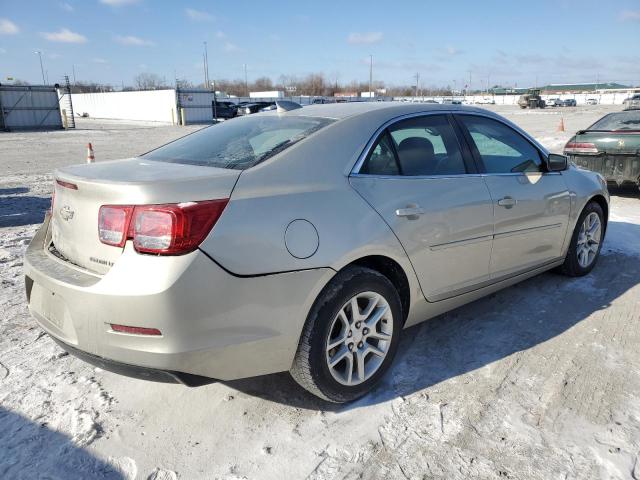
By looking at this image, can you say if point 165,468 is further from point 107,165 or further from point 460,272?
point 460,272

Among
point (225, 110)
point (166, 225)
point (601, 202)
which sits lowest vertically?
point (225, 110)

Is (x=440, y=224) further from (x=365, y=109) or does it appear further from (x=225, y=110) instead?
(x=225, y=110)

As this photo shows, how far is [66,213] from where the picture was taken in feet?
8.81

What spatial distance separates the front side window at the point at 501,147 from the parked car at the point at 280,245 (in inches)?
1.6

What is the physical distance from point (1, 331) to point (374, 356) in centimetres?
267

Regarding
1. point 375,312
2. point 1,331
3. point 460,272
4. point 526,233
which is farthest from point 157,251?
point 526,233

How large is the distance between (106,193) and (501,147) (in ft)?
9.74

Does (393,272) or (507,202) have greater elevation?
(507,202)

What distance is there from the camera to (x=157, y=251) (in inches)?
88.6

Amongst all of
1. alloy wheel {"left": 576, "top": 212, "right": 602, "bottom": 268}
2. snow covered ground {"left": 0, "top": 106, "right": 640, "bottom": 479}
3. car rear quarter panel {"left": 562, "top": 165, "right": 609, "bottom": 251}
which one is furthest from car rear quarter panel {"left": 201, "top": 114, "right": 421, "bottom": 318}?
alloy wheel {"left": 576, "top": 212, "right": 602, "bottom": 268}

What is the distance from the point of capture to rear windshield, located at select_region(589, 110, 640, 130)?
8.51 meters

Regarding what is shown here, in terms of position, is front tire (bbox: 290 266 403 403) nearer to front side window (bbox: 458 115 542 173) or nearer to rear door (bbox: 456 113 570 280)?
rear door (bbox: 456 113 570 280)

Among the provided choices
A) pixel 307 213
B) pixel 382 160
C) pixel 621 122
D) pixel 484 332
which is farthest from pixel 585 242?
pixel 621 122

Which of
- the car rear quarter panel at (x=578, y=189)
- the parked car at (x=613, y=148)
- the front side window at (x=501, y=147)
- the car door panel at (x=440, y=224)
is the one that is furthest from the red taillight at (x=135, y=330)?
the parked car at (x=613, y=148)
